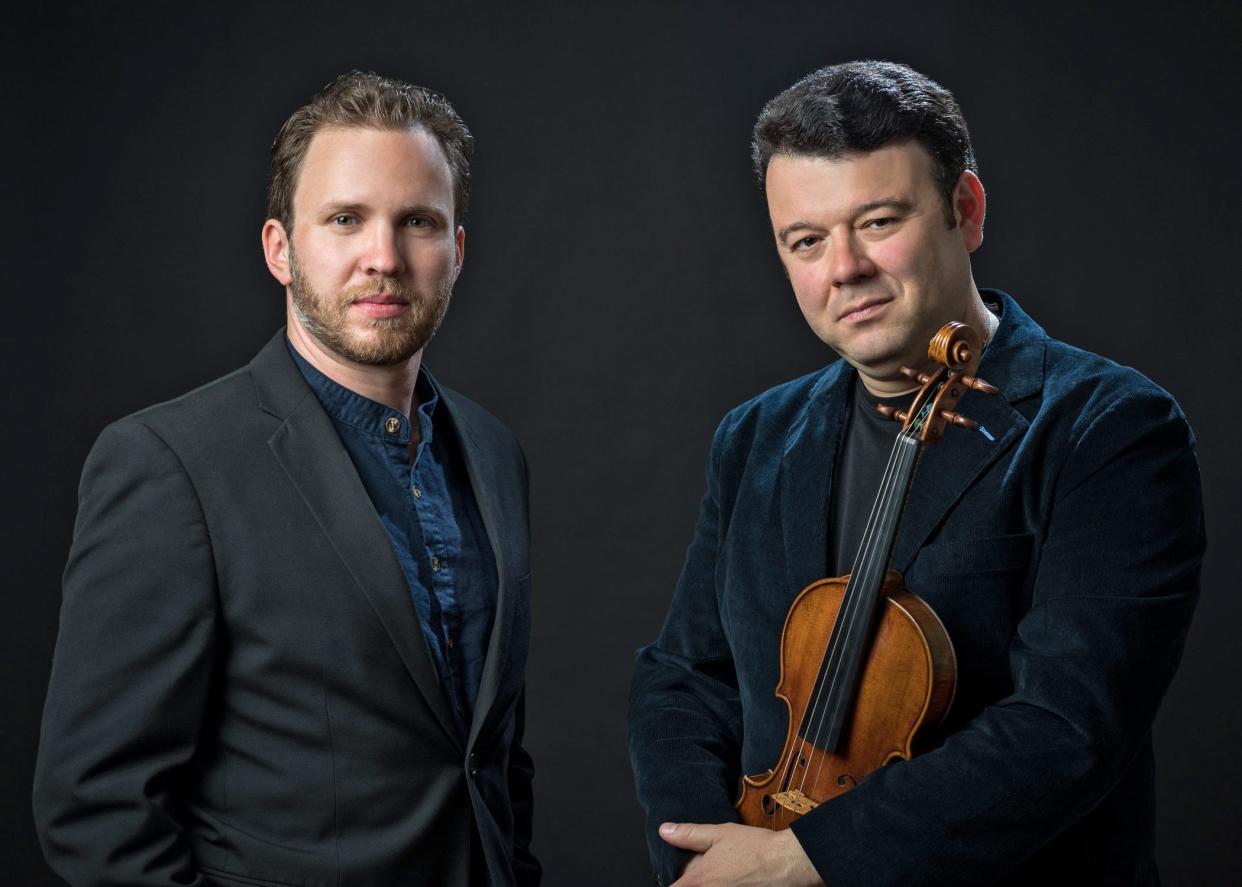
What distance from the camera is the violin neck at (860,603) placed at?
2.04m

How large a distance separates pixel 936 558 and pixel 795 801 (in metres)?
0.44

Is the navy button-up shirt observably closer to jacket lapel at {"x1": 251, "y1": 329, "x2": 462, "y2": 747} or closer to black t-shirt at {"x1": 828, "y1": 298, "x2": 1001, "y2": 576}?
jacket lapel at {"x1": 251, "y1": 329, "x2": 462, "y2": 747}

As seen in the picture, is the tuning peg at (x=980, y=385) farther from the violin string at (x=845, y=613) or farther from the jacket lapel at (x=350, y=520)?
the jacket lapel at (x=350, y=520)

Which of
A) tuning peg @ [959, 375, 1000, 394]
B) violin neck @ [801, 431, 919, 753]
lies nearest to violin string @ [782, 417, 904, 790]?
violin neck @ [801, 431, 919, 753]

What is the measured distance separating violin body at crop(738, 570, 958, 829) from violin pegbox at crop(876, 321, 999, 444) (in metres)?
0.23

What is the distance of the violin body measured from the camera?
79.0 inches

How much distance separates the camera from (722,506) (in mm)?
2588

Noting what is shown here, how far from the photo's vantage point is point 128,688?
214 centimetres

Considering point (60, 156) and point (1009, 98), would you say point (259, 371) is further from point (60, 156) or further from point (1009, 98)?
point (1009, 98)

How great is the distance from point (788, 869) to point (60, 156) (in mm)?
2991

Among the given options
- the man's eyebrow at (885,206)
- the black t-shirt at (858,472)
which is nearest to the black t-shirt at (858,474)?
the black t-shirt at (858,472)

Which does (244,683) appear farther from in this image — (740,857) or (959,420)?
(959,420)

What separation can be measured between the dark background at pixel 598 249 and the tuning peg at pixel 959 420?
86.7 inches

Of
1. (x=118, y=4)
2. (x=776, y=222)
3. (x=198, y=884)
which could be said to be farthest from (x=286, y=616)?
(x=118, y=4)
